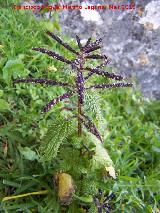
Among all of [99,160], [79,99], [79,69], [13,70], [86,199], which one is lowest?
[86,199]

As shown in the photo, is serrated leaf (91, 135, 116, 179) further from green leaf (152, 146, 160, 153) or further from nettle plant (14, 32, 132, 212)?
green leaf (152, 146, 160, 153)

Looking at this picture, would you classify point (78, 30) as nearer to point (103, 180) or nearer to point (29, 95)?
point (29, 95)

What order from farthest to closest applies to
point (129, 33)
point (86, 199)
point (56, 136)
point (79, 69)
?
point (129, 33) → point (86, 199) → point (56, 136) → point (79, 69)

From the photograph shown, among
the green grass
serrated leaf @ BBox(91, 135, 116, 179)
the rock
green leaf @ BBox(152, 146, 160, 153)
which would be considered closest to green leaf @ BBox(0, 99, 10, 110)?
the green grass

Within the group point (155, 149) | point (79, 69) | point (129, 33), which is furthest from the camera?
point (129, 33)

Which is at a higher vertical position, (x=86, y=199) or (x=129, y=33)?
(x=129, y=33)

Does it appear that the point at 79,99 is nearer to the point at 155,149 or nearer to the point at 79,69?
the point at 79,69

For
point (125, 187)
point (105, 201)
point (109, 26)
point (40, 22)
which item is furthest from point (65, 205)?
point (109, 26)

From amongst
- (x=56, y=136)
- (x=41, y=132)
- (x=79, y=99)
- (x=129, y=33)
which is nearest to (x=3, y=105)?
(x=41, y=132)
